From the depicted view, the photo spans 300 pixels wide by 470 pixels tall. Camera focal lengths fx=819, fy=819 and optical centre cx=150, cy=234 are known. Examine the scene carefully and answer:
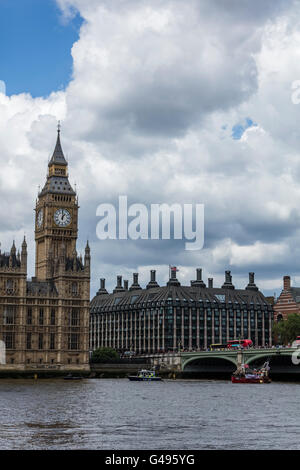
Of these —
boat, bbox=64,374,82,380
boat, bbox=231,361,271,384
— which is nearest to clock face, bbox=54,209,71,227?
boat, bbox=64,374,82,380

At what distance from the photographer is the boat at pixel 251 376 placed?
130 meters

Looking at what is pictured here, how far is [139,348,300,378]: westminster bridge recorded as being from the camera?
131875 mm

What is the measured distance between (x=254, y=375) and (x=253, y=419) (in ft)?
230

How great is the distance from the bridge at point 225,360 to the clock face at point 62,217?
35047mm

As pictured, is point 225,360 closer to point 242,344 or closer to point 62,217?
point 242,344

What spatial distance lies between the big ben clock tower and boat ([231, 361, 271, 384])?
52.8 m

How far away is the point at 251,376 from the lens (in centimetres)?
13012

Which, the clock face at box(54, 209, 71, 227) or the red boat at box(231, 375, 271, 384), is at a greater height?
the clock face at box(54, 209, 71, 227)

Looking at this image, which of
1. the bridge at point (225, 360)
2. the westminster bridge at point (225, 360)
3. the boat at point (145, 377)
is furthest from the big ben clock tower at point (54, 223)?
the boat at point (145, 377)

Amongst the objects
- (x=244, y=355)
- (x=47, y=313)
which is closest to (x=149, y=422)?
(x=244, y=355)

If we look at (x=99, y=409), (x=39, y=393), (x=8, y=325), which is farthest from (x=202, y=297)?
(x=99, y=409)

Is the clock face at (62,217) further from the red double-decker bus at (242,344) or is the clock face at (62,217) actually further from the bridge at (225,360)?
the red double-decker bus at (242,344)

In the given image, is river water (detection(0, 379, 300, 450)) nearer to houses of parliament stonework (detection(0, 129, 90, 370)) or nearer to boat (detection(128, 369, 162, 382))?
boat (detection(128, 369, 162, 382))

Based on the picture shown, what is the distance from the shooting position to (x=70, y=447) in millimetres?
44406
